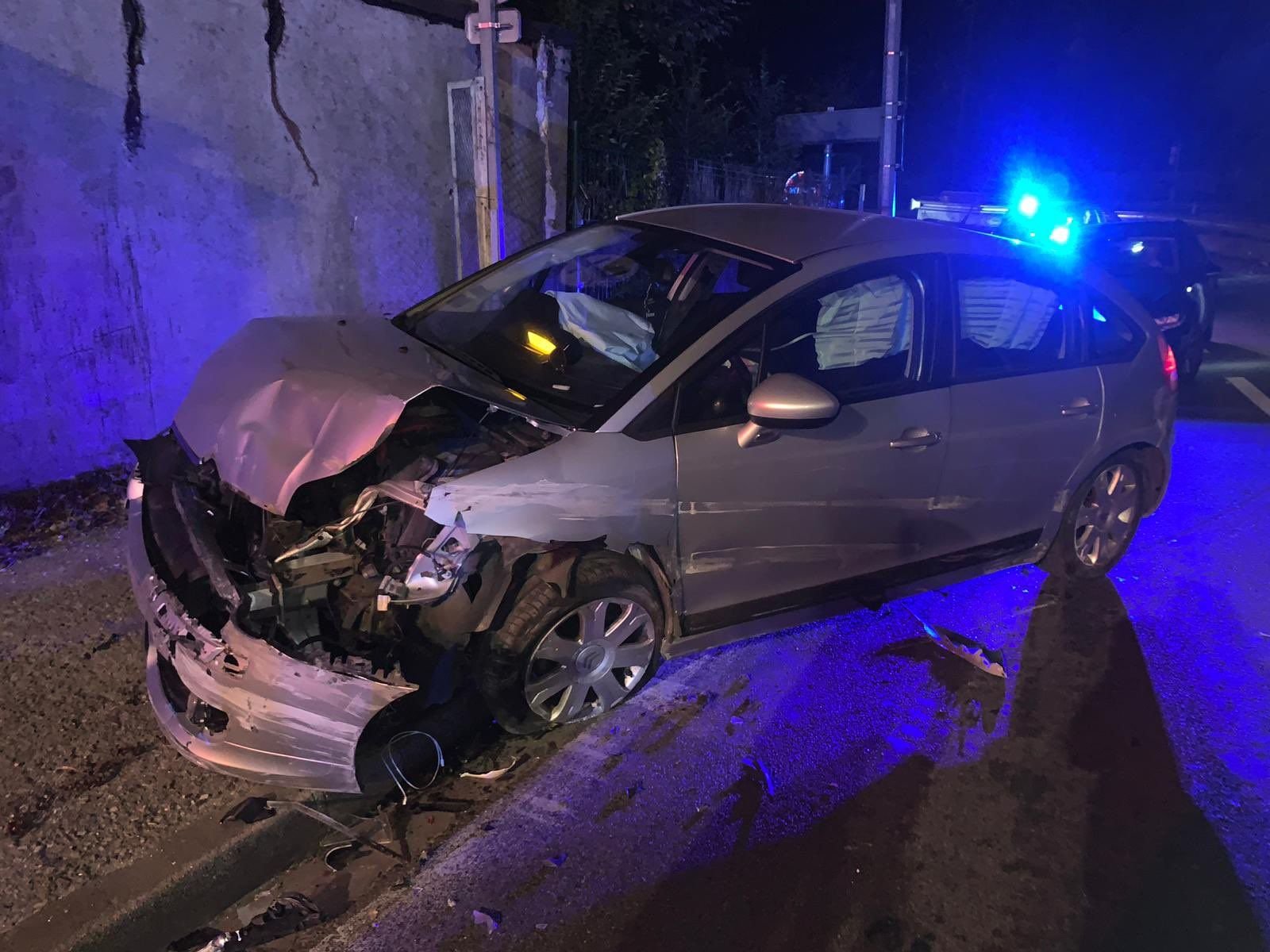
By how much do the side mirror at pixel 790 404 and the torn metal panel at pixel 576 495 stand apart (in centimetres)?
34

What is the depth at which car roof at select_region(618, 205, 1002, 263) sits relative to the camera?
11.9 ft

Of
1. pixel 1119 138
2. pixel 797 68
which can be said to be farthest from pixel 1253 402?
pixel 1119 138

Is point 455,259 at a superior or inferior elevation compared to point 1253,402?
superior

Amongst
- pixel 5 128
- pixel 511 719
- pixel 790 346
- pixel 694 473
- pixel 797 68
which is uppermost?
pixel 797 68

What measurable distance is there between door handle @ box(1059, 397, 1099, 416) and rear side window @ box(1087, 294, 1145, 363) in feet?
0.78

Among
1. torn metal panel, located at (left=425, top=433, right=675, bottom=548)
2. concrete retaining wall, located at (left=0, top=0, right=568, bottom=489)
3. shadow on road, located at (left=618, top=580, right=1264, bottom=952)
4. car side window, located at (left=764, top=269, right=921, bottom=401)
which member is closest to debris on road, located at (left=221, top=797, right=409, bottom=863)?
shadow on road, located at (left=618, top=580, right=1264, bottom=952)

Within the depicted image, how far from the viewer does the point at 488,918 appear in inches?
99.7

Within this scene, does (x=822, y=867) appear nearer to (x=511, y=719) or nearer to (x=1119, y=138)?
(x=511, y=719)

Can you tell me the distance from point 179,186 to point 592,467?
395cm

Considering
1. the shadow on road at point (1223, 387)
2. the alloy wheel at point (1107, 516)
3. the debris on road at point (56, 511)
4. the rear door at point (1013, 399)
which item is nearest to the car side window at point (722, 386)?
the rear door at point (1013, 399)

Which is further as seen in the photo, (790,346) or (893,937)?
(790,346)

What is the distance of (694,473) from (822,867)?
1336mm

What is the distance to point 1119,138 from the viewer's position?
4909 cm

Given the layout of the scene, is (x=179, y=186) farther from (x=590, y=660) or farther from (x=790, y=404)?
(x=790, y=404)
